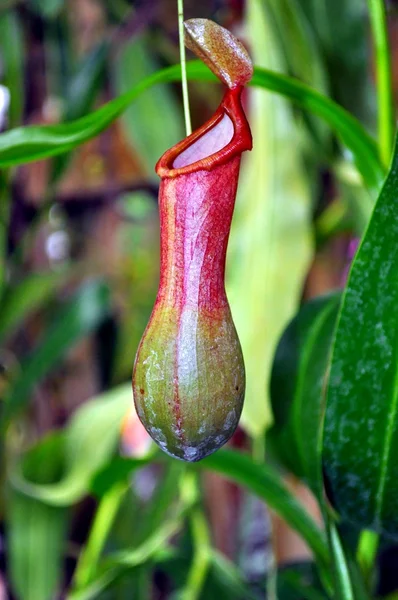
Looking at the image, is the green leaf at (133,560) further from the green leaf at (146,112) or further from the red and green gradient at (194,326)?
the green leaf at (146,112)

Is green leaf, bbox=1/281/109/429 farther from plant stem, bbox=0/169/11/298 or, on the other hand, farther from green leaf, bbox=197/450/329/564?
green leaf, bbox=197/450/329/564

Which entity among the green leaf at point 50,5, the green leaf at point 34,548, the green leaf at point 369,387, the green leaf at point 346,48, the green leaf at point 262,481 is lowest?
the green leaf at point 34,548

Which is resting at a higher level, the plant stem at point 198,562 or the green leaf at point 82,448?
the green leaf at point 82,448

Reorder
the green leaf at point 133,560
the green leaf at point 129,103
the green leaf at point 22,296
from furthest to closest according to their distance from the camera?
1. the green leaf at point 22,296
2. the green leaf at point 133,560
3. the green leaf at point 129,103

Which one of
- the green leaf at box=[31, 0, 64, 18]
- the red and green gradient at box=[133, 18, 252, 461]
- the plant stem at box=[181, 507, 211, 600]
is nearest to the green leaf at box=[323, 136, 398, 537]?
the red and green gradient at box=[133, 18, 252, 461]

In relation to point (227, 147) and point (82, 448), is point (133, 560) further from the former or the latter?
point (227, 147)

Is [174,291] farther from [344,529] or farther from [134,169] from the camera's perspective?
[134,169]

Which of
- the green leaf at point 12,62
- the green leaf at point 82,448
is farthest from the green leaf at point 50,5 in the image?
the green leaf at point 82,448
